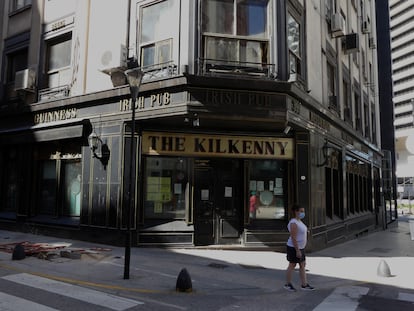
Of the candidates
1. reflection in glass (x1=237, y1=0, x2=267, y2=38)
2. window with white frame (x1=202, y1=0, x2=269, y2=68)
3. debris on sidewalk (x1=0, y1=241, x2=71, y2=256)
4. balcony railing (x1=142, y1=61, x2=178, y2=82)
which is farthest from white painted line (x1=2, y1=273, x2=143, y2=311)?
reflection in glass (x1=237, y1=0, x2=267, y2=38)

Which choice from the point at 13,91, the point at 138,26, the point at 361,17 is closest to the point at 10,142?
the point at 13,91

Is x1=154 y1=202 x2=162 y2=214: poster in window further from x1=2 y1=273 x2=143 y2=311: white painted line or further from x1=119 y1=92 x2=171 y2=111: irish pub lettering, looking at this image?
x1=2 y1=273 x2=143 y2=311: white painted line

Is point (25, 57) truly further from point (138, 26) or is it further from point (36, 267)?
point (36, 267)

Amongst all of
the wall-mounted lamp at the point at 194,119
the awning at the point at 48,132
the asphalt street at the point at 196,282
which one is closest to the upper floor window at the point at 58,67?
the awning at the point at 48,132

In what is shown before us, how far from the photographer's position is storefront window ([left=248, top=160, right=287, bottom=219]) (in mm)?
12375

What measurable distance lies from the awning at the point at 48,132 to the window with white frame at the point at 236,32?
4.60 meters

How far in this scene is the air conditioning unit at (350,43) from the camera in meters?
17.8

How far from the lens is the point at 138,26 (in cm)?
1220

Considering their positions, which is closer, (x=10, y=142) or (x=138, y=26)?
(x=138, y=26)

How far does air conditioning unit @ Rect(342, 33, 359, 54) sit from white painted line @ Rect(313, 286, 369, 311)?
13064 mm

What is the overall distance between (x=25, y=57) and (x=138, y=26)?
626 centimetres

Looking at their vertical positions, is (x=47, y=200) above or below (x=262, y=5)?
below

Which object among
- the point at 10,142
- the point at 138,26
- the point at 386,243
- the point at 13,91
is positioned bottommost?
the point at 386,243

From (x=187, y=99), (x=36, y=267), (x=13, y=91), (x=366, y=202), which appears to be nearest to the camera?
(x=36, y=267)
